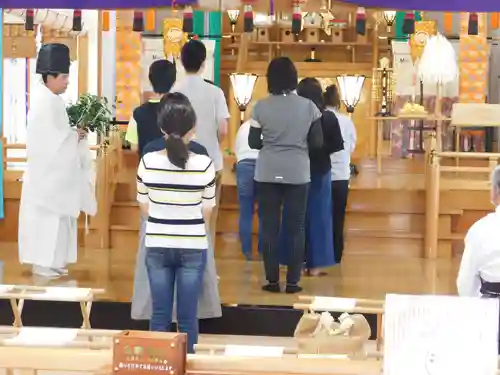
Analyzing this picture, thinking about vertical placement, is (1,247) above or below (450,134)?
below

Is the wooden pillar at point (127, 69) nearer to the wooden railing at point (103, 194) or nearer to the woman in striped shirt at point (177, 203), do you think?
the wooden railing at point (103, 194)

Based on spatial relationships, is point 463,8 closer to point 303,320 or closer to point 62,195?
point 303,320

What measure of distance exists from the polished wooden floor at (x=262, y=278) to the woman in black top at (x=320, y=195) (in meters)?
0.15

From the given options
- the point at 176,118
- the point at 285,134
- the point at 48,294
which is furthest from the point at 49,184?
the point at 176,118

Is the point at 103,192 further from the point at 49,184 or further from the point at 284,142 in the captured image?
the point at 284,142

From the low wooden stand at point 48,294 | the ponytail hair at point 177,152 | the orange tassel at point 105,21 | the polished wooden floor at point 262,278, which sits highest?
the orange tassel at point 105,21

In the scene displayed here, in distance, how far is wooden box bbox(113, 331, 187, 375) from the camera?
1965 mm

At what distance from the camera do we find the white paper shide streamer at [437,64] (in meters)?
9.91

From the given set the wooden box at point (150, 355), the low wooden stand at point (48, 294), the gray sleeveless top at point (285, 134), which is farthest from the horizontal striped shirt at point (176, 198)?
the wooden box at point (150, 355)

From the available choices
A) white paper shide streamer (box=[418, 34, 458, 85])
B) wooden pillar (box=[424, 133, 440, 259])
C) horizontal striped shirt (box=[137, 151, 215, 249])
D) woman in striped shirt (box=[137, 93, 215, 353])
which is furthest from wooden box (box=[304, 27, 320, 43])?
horizontal striped shirt (box=[137, 151, 215, 249])

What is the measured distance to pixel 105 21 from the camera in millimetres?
12398

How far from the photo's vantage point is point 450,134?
1266 centimetres

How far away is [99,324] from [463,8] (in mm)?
3026

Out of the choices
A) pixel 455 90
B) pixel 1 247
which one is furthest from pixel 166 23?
pixel 1 247
